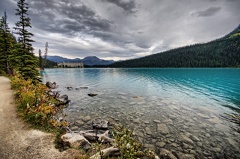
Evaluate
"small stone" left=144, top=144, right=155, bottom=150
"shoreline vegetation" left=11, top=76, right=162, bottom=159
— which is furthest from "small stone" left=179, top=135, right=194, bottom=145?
"shoreline vegetation" left=11, top=76, right=162, bottom=159

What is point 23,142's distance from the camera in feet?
21.1

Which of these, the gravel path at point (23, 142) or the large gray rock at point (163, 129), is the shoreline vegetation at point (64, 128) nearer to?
the gravel path at point (23, 142)

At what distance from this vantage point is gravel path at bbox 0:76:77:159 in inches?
222

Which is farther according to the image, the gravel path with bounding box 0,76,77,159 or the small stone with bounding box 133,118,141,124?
the small stone with bounding box 133,118,141,124

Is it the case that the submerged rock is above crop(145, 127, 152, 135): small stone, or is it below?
below

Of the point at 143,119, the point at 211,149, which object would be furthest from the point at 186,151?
the point at 143,119

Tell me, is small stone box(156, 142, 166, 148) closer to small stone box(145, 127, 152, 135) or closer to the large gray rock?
small stone box(145, 127, 152, 135)

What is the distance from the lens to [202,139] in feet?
31.1

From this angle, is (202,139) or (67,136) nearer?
(67,136)

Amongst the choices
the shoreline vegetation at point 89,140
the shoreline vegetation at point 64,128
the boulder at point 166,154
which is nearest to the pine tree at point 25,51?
the shoreline vegetation at point 64,128

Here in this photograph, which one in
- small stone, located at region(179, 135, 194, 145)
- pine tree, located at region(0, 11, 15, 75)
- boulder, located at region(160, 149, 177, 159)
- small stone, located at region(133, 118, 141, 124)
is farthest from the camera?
pine tree, located at region(0, 11, 15, 75)

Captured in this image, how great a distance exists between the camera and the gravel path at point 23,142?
5.63 metres

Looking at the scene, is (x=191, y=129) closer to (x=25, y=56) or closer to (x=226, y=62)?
(x=25, y=56)

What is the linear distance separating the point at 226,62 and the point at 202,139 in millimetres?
230976
